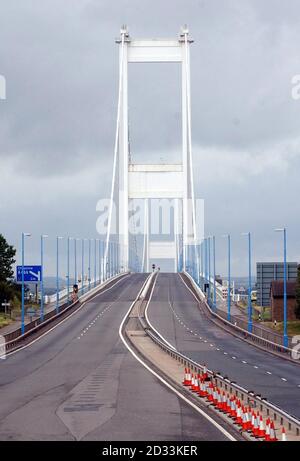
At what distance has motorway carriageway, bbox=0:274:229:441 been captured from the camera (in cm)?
2755

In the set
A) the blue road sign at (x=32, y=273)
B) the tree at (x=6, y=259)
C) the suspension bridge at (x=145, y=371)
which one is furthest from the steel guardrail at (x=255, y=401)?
the tree at (x=6, y=259)

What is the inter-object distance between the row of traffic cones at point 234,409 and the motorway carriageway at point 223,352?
208 cm

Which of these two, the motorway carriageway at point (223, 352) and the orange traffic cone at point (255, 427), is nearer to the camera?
the orange traffic cone at point (255, 427)

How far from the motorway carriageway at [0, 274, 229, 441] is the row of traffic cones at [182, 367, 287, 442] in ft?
2.86

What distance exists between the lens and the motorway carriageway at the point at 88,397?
27.5 metres

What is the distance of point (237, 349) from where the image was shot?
2702 inches

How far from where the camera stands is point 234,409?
102 feet

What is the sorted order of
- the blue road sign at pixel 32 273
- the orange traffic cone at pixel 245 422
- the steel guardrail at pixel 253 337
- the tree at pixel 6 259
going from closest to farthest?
the orange traffic cone at pixel 245 422 < the steel guardrail at pixel 253 337 < the blue road sign at pixel 32 273 < the tree at pixel 6 259
